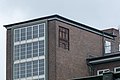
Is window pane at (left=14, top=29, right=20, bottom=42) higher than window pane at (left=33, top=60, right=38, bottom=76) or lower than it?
higher

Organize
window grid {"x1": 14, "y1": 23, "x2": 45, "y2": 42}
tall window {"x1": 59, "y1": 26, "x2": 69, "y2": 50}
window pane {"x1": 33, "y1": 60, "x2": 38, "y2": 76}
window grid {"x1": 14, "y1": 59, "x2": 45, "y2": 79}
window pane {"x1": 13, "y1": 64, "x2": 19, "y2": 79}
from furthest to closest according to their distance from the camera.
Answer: window pane {"x1": 13, "y1": 64, "x2": 19, "y2": 79} → window grid {"x1": 14, "y1": 23, "x2": 45, "y2": 42} → tall window {"x1": 59, "y1": 26, "x2": 69, "y2": 50} → window pane {"x1": 33, "y1": 60, "x2": 38, "y2": 76} → window grid {"x1": 14, "y1": 59, "x2": 45, "y2": 79}

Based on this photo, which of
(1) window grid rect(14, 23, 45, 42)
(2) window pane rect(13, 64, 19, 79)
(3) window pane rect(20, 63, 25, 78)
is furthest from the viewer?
(2) window pane rect(13, 64, 19, 79)

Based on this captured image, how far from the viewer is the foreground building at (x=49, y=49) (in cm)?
6875

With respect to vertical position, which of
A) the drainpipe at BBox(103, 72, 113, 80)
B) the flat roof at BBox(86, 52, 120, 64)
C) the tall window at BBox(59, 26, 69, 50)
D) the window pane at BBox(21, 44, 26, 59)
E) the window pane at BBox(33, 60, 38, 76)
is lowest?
the drainpipe at BBox(103, 72, 113, 80)

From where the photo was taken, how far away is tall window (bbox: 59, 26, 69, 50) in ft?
229

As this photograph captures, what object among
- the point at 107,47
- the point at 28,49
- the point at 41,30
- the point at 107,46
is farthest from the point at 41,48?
the point at 107,47

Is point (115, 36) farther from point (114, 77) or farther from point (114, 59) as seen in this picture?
point (114, 77)

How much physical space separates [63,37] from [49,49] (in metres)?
2.57

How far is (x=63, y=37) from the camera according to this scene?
2763 inches

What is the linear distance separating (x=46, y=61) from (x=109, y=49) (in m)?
14.9

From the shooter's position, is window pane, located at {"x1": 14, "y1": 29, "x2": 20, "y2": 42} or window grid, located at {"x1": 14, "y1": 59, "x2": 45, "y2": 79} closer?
window grid, located at {"x1": 14, "y1": 59, "x2": 45, "y2": 79}

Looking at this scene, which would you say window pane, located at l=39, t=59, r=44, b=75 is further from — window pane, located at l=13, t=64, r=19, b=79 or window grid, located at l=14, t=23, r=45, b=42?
window pane, located at l=13, t=64, r=19, b=79

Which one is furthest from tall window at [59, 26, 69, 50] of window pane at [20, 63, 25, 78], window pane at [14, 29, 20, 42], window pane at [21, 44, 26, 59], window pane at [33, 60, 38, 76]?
window pane at [14, 29, 20, 42]

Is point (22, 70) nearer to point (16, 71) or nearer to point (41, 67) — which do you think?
point (16, 71)
